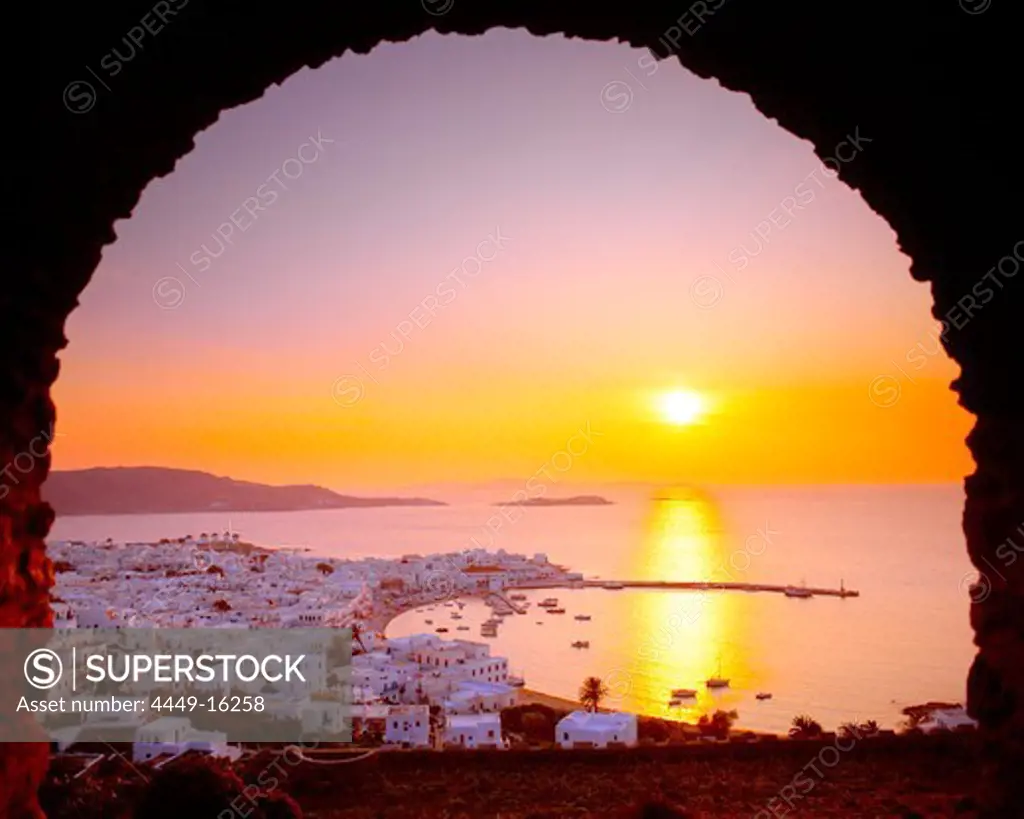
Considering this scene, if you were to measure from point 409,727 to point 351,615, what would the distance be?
45.3ft

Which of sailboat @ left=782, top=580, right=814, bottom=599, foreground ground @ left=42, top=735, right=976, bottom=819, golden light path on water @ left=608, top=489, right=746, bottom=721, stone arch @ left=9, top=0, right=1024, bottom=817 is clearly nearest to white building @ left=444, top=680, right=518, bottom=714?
golden light path on water @ left=608, top=489, right=746, bottom=721

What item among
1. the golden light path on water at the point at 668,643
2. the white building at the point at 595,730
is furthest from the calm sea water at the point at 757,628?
the white building at the point at 595,730

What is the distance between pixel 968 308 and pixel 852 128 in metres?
0.85

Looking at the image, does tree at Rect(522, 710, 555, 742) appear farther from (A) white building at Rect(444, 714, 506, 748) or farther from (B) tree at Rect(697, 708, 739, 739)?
(B) tree at Rect(697, 708, 739, 739)

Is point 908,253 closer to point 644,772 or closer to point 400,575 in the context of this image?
point 644,772

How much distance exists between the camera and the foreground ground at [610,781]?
501 cm

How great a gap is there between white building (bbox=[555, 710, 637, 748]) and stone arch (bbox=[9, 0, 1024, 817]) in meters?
5.00

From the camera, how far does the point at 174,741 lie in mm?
7270

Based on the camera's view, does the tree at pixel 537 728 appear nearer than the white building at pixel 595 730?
No

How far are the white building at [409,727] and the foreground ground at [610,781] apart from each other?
3398 mm

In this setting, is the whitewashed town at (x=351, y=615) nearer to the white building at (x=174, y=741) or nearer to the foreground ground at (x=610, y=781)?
the white building at (x=174, y=741)

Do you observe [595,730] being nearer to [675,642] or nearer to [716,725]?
[716,725]

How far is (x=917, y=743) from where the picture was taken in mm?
6207

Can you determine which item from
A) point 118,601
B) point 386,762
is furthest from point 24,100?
point 118,601
